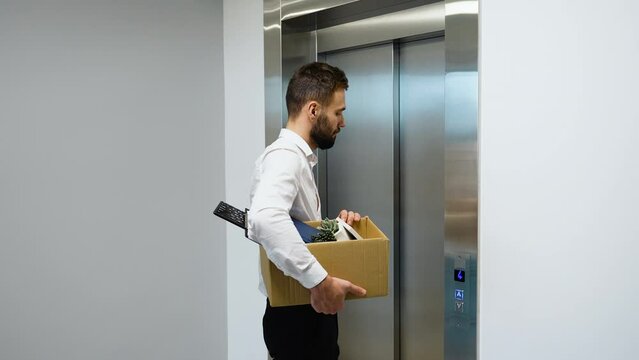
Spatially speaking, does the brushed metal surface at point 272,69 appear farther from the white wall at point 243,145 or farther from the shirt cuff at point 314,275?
the shirt cuff at point 314,275

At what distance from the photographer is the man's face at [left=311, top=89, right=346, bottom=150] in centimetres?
189

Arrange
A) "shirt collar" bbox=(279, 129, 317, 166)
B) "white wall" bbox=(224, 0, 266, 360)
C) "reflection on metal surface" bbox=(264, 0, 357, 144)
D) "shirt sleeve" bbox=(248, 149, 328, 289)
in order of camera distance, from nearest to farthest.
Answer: "shirt sleeve" bbox=(248, 149, 328, 289)
"shirt collar" bbox=(279, 129, 317, 166)
"reflection on metal surface" bbox=(264, 0, 357, 144)
"white wall" bbox=(224, 0, 266, 360)

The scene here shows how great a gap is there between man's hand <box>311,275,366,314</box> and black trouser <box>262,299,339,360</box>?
0.85 feet

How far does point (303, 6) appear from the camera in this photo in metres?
2.63

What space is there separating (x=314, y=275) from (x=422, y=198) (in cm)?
106
